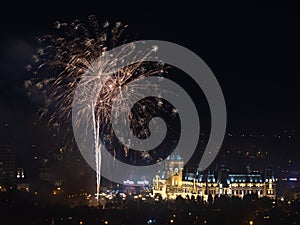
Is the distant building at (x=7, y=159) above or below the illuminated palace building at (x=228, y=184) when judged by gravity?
above

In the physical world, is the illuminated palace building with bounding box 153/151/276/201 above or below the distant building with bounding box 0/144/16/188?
below

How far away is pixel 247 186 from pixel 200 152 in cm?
1126

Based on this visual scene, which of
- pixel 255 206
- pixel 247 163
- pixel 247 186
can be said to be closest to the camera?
pixel 255 206

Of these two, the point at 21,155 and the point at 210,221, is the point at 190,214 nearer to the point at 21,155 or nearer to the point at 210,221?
the point at 210,221

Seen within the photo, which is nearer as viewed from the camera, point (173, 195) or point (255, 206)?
point (255, 206)

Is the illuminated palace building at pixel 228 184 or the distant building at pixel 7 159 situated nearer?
the illuminated palace building at pixel 228 184

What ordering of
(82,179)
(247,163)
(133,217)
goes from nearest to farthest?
(133,217) → (82,179) → (247,163)

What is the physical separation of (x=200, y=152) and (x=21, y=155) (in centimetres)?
1712

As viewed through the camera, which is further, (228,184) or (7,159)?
(7,159)

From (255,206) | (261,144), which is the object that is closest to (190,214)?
(255,206)

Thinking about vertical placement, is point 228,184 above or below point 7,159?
below

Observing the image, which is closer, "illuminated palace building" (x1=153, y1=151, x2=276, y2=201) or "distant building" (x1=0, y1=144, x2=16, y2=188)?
"illuminated palace building" (x1=153, y1=151, x2=276, y2=201)

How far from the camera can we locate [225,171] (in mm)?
43000

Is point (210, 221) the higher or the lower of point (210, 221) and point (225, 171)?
the lower
